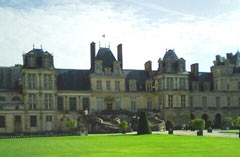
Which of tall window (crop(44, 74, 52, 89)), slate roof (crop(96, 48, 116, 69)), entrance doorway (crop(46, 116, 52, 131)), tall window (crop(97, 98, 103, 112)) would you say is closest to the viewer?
entrance doorway (crop(46, 116, 52, 131))

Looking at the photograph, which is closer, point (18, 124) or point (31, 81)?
point (18, 124)

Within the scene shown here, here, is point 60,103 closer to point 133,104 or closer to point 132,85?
point 133,104

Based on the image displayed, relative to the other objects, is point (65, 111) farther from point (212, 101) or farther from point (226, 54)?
point (226, 54)

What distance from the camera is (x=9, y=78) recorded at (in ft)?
174

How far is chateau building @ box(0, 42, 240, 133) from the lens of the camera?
4938cm

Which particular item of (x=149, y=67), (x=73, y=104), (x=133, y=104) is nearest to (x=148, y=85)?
(x=149, y=67)

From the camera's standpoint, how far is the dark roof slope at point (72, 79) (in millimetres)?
53469

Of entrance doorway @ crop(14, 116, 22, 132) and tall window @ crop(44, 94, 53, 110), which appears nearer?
entrance doorway @ crop(14, 116, 22, 132)

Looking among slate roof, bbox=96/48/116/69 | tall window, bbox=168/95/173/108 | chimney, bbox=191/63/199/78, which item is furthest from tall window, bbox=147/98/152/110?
chimney, bbox=191/63/199/78

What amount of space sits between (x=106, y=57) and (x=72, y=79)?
6.56m

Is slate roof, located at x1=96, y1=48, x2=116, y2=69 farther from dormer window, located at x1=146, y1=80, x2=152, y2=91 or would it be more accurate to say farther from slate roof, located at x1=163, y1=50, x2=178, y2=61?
slate roof, located at x1=163, y1=50, x2=178, y2=61

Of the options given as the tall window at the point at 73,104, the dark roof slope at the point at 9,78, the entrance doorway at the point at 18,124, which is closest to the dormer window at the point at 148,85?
the tall window at the point at 73,104

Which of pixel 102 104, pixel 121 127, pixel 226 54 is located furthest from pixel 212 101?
pixel 121 127

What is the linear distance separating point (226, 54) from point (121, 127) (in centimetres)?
3027
